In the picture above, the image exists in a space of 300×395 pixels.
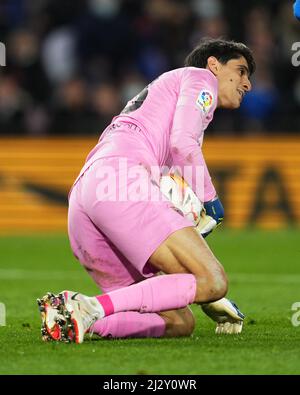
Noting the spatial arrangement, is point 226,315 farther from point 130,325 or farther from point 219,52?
point 219,52

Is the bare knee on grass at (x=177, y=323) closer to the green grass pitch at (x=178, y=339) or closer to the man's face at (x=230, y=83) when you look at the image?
the green grass pitch at (x=178, y=339)

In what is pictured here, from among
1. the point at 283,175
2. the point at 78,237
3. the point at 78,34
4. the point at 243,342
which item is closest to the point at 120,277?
the point at 78,237

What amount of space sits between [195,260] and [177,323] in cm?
71

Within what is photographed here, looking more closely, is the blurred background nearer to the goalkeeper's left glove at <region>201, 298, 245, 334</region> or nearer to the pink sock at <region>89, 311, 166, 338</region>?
the goalkeeper's left glove at <region>201, 298, 245, 334</region>

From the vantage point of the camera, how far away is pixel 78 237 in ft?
→ 21.6

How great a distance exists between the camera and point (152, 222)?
620 centimetres

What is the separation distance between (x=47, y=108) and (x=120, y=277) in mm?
9064

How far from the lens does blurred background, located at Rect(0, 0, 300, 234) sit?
14969 mm

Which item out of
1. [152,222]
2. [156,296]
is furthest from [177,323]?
[152,222]

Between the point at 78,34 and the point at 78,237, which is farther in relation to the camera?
the point at 78,34

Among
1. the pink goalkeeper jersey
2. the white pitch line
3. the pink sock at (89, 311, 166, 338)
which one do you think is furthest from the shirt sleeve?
the white pitch line

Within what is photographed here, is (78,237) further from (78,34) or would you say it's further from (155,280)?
(78,34)

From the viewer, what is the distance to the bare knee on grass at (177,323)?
6.74 metres

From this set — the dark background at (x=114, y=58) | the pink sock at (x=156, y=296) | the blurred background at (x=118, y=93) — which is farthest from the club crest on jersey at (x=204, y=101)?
the dark background at (x=114, y=58)
